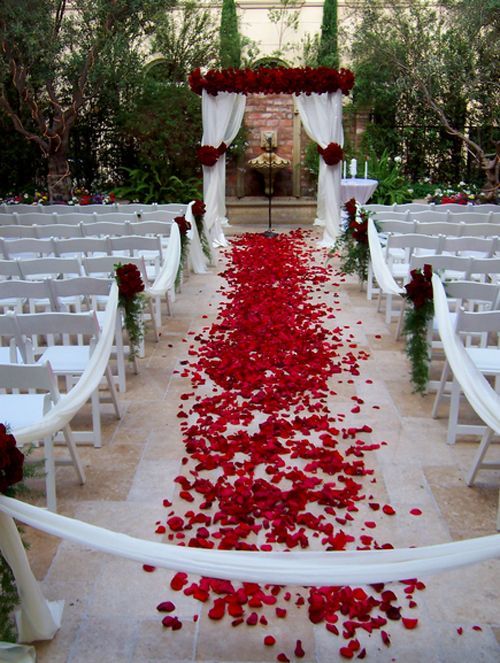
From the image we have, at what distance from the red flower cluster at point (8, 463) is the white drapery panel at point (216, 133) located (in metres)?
8.13

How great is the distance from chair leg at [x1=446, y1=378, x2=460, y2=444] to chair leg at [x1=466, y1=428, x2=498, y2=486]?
437mm

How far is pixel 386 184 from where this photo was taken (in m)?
13.0

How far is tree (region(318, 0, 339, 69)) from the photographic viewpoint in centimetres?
1472

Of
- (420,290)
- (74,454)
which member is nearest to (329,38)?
(420,290)

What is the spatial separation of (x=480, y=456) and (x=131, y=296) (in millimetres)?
2396

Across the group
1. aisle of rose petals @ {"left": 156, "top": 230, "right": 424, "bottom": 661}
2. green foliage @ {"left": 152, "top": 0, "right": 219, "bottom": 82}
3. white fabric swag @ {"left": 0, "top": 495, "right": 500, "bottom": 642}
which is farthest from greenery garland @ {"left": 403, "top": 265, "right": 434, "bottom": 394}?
green foliage @ {"left": 152, "top": 0, "right": 219, "bottom": 82}

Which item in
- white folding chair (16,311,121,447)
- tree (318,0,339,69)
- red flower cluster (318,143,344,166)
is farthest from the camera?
tree (318,0,339,69)

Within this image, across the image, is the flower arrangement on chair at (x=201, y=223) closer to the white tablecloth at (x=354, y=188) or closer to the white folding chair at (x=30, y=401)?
the white tablecloth at (x=354, y=188)

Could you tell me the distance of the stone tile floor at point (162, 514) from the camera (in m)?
2.51

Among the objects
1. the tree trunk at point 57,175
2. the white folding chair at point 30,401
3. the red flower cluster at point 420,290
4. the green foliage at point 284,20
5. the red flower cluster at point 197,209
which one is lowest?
the white folding chair at point 30,401

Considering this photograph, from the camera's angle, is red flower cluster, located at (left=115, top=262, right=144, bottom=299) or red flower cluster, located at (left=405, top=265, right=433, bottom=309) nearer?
red flower cluster, located at (left=405, top=265, right=433, bottom=309)

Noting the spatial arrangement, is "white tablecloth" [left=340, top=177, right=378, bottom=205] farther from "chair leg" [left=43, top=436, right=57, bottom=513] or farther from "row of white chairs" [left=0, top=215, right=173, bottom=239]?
"chair leg" [left=43, top=436, right=57, bottom=513]

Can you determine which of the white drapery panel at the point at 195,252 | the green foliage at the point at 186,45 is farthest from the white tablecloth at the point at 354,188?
the green foliage at the point at 186,45

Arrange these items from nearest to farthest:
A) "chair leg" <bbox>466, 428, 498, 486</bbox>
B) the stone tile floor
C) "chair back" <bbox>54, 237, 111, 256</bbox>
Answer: the stone tile floor < "chair leg" <bbox>466, 428, 498, 486</bbox> < "chair back" <bbox>54, 237, 111, 256</bbox>
